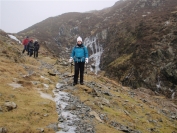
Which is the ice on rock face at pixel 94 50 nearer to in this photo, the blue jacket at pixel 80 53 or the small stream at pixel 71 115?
the blue jacket at pixel 80 53

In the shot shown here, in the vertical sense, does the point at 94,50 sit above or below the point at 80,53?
above

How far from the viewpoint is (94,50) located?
2776 inches

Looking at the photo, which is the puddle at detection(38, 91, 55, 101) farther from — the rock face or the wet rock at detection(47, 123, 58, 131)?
the rock face

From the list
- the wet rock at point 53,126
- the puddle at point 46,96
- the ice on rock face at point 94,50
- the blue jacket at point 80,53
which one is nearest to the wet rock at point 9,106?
the wet rock at point 53,126

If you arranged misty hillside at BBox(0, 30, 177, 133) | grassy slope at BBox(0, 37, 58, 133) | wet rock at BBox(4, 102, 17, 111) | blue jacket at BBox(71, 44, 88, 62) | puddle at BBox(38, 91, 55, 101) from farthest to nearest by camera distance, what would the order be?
blue jacket at BBox(71, 44, 88, 62), puddle at BBox(38, 91, 55, 101), wet rock at BBox(4, 102, 17, 111), misty hillside at BBox(0, 30, 177, 133), grassy slope at BBox(0, 37, 58, 133)

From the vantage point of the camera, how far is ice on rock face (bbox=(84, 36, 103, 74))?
58450 millimetres

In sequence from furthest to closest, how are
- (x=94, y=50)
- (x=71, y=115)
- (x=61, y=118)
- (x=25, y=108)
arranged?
(x=94, y=50)
(x=71, y=115)
(x=25, y=108)
(x=61, y=118)

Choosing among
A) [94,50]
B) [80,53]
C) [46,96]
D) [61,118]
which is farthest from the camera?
[94,50]

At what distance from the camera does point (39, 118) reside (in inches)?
349

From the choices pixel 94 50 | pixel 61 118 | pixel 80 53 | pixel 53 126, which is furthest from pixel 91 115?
pixel 94 50

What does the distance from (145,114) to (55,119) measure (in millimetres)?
8596

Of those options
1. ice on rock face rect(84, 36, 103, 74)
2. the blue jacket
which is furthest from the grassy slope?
ice on rock face rect(84, 36, 103, 74)

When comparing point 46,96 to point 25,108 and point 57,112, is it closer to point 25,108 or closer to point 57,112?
point 57,112

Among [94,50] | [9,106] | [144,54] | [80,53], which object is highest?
[94,50]
